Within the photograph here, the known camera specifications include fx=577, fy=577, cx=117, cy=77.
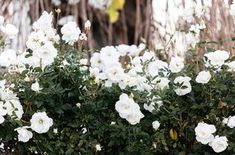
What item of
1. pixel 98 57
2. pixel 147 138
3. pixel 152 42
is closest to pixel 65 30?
pixel 98 57

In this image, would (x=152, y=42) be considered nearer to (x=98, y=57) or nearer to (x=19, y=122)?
(x=98, y=57)

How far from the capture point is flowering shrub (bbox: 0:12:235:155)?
182cm

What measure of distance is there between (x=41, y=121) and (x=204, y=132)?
0.51 meters

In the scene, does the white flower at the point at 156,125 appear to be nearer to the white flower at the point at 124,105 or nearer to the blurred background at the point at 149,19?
the white flower at the point at 124,105

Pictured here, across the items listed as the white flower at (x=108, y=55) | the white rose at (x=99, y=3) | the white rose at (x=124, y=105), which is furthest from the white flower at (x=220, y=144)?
the white rose at (x=99, y=3)

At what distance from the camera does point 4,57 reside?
198cm

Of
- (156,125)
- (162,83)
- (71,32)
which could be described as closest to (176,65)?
(162,83)

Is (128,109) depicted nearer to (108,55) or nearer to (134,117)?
(134,117)

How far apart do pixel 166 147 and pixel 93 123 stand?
0.25 meters

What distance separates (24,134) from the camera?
178cm

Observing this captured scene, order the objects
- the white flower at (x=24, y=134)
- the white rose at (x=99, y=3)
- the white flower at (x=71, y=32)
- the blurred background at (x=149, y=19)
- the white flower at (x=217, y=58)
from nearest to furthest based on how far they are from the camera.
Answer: the white flower at (x=24, y=134), the white flower at (x=217, y=58), the white flower at (x=71, y=32), the blurred background at (x=149, y=19), the white rose at (x=99, y=3)

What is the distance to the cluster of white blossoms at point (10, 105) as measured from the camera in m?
1.79

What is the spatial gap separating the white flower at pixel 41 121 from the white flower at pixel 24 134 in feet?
0.08

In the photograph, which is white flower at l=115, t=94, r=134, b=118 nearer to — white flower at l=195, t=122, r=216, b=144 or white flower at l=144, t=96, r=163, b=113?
white flower at l=144, t=96, r=163, b=113
